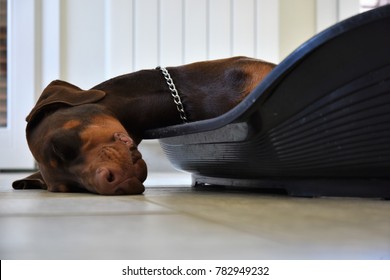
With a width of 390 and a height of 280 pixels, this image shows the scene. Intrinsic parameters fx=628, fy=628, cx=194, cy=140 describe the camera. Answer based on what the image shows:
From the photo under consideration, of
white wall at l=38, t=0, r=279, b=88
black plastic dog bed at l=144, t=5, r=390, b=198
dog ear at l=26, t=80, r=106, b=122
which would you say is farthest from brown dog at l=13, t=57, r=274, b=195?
white wall at l=38, t=0, r=279, b=88

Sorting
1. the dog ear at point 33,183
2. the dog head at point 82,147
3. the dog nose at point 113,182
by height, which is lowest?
the dog ear at point 33,183

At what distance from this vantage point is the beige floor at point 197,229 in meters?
0.61

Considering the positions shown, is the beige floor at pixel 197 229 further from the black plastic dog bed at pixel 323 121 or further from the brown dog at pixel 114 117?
the brown dog at pixel 114 117

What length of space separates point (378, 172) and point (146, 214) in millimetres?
493

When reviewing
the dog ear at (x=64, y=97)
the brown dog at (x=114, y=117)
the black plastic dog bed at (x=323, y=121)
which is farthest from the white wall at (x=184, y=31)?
the black plastic dog bed at (x=323, y=121)

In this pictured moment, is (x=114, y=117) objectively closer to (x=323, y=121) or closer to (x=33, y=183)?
(x=33, y=183)

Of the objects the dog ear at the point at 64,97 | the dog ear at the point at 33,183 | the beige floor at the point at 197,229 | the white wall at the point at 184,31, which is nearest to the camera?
the beige floor at the point at 197,229

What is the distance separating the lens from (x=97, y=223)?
857 mm

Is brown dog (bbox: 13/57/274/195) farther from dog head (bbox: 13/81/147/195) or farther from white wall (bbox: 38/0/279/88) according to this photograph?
white wall (bbox: 38/0/279/88)

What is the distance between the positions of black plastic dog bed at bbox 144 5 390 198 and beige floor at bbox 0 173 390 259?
3.5 inches

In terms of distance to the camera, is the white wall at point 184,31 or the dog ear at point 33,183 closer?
the dog ear at point 33,183

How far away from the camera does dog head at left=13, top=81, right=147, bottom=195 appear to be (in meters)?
1.39

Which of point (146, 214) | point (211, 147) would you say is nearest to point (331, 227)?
point (146, 214)

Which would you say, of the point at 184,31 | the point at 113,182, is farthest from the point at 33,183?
the point at 184,31
